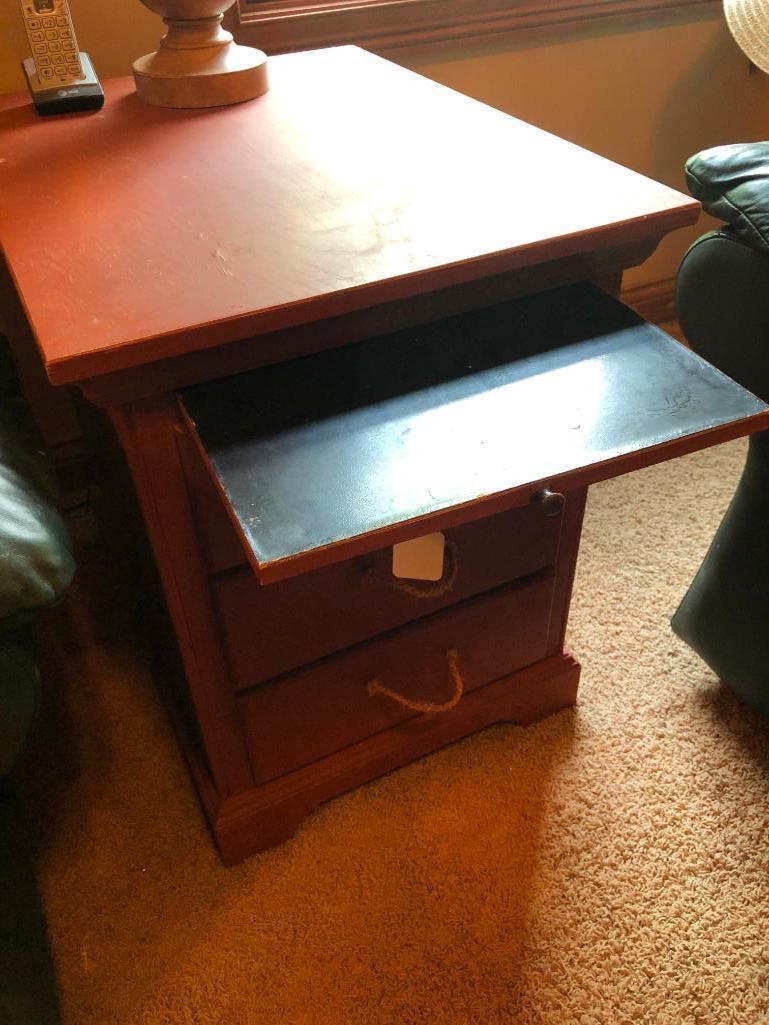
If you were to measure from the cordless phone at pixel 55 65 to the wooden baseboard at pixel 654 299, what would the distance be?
1191 mm

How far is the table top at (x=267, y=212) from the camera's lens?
566 millimetres

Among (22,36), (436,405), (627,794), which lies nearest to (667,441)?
(436,405)

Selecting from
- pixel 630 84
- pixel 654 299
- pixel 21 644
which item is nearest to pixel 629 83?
pixel 630 84

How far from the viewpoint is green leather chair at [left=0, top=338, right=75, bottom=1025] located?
1.86 feet

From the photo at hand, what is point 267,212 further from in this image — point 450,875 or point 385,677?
point 450,875

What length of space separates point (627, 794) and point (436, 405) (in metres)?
0.58

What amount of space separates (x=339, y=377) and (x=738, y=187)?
17.2 inches

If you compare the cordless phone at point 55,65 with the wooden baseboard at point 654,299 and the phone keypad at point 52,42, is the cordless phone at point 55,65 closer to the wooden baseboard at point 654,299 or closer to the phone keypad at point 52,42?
the phone keypad at point 52,42

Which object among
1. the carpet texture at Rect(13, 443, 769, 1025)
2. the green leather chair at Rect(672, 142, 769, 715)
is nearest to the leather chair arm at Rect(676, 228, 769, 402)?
the green leather chair at Rect(672, 142, 769, 715)

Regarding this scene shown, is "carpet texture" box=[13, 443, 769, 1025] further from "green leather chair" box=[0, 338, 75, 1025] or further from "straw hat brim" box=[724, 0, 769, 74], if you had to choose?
"straw hat brim" box=[724, 0, 769, 74]

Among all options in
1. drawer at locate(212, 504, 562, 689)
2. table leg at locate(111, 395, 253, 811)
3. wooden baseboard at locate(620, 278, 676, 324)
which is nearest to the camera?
table leg at locate(111, 395, 253, 811)

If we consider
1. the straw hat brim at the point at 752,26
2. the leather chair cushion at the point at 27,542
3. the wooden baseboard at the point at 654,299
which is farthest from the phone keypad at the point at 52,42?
the wooden baseboard at the point at 654,299

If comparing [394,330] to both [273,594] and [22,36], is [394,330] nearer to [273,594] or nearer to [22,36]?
[273,594]

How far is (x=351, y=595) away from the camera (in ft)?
2.45
